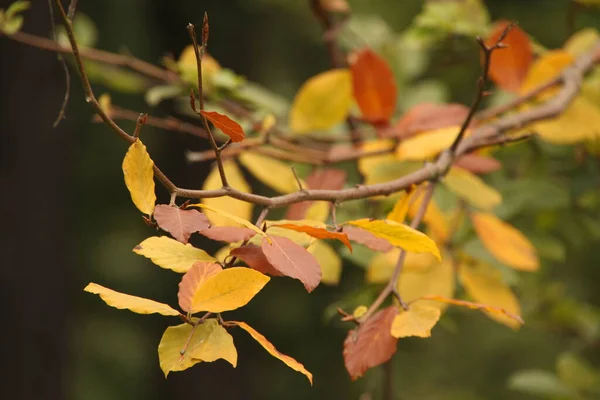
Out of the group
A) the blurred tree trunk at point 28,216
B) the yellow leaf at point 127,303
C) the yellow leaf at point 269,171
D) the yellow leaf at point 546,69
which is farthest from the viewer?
the blurred tree trunk at point 28,216

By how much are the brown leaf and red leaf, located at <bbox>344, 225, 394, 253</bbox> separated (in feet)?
0.42

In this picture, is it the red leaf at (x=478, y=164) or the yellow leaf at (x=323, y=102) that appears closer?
the red leaf at (x=478, y=164)

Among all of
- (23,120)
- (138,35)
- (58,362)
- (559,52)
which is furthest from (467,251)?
(138,35)

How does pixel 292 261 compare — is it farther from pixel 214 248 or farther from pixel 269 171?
pixel 214 248

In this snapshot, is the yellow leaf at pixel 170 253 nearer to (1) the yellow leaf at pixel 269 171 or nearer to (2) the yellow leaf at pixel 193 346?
(2) the yellow leaf at pixel 193 346

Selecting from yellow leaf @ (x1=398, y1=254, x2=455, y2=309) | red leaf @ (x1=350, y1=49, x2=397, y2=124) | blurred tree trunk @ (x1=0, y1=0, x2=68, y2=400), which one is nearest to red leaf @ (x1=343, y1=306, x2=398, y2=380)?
yellow leaf @ (x1=398, y1=254, x2=455, y2=309)

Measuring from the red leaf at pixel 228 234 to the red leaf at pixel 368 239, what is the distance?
8 cm

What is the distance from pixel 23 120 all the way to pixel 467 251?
1.65m

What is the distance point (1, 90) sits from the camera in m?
2.11

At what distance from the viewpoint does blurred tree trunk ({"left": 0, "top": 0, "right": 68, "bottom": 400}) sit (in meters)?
2.13

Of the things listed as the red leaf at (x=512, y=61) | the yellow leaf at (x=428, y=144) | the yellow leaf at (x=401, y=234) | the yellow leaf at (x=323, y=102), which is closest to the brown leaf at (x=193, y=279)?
the yellow leaf at (x=401, y=234)

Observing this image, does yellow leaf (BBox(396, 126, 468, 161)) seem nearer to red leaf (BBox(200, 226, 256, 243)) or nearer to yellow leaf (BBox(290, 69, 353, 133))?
yellow leaf (BBox(290, 69, 353, 133))

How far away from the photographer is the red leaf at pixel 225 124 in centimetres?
45

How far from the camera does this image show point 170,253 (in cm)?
46
